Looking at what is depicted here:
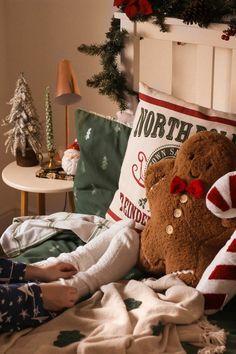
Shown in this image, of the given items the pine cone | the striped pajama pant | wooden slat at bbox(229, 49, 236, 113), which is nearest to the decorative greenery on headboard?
the pine cone

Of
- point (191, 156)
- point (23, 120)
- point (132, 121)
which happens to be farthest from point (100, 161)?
point (23, 120)

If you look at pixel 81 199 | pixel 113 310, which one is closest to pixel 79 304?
pixel 113 310

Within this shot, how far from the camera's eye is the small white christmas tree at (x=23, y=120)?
2287 millimetres

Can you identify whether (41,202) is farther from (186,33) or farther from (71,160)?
(186,33)

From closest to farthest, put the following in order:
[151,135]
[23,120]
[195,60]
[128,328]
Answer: [128,328] → [151,135] → [195,60] → [23,120]

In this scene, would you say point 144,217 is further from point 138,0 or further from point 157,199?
point 138,0

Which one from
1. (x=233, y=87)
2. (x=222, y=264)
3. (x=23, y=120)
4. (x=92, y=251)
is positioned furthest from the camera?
(x=23, y=120)

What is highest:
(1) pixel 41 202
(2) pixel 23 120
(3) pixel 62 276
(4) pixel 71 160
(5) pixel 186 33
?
(5) pixel 186 33

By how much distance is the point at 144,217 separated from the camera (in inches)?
66.1

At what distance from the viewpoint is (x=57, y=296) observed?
4.35 feet

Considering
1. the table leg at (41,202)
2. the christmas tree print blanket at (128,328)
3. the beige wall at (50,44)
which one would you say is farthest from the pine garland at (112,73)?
the christmas tree print blanket at (128,328)

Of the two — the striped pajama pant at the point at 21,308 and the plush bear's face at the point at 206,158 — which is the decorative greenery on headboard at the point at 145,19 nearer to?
the plush bear's face at the point at 206,158

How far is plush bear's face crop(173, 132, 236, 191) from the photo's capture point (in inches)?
56.9

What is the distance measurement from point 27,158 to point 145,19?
2.53ft
